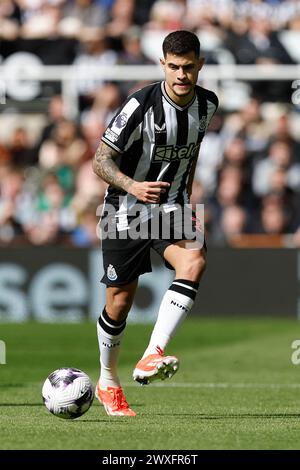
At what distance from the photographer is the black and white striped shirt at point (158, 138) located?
816 centimetres

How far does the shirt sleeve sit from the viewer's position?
8.12 m

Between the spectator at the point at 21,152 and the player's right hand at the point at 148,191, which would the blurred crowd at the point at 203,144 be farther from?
the player's right hand at the point at 148,191

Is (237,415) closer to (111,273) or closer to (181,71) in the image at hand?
(111,273)

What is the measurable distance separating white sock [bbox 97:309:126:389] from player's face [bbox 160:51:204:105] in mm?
1718

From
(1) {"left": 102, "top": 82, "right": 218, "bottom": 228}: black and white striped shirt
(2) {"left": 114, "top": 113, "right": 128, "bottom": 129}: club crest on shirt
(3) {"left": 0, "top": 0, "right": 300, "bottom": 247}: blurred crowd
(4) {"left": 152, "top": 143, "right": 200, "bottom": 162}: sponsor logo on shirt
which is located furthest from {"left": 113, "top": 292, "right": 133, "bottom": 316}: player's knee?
(3) {"left": 0, "top": 0, "right": 300, "bottom": 247}: blurred crowd

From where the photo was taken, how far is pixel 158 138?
8.26 m

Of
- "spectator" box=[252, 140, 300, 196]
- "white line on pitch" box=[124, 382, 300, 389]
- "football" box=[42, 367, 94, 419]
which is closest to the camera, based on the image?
"football" box=[42, 367, 94, 419]

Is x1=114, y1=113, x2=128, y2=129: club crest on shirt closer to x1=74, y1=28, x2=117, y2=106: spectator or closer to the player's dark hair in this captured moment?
the player's dark hair

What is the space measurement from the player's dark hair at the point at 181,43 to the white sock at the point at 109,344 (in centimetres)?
197

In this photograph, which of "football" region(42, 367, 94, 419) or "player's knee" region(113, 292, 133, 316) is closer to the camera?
"football" region(42, 367, 94, 419)

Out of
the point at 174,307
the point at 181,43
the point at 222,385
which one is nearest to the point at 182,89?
the point at 181,43

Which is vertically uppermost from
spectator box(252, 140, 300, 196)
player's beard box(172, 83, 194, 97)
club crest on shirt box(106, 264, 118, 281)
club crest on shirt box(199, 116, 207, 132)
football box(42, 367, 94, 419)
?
player's beard box(172, 83, 194, 97)

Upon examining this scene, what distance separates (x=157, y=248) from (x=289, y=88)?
967 centimetres

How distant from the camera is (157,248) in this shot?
8.28m
